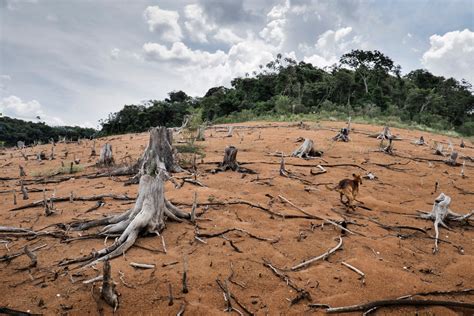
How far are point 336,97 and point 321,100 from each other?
61.7 inches

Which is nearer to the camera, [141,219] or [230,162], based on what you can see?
[141,219]

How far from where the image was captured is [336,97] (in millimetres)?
35375

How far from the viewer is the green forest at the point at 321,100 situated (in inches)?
1195

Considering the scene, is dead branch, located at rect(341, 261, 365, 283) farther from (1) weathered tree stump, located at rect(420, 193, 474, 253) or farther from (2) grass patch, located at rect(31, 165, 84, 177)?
(2) grass patch, located at rect(31, 165, 84, 177)

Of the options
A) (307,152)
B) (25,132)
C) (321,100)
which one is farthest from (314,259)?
(25,132)

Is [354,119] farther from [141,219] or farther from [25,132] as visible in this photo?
[25,132]

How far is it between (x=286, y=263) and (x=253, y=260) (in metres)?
0.40

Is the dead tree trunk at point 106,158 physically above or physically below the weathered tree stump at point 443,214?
above

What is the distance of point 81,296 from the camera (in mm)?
3328

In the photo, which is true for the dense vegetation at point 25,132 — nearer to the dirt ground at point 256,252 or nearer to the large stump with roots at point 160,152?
the large stump with roots at point 160,152

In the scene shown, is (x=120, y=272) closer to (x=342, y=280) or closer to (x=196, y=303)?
(x=196, y=303)

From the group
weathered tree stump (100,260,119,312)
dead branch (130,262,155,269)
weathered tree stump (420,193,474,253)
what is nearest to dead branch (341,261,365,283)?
weathered tree stump (420,193,474,253)

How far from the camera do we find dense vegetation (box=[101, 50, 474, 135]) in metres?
30.3

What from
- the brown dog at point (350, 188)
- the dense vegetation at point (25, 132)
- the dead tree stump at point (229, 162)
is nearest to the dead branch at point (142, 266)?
the brown dog at point (350, 188)
